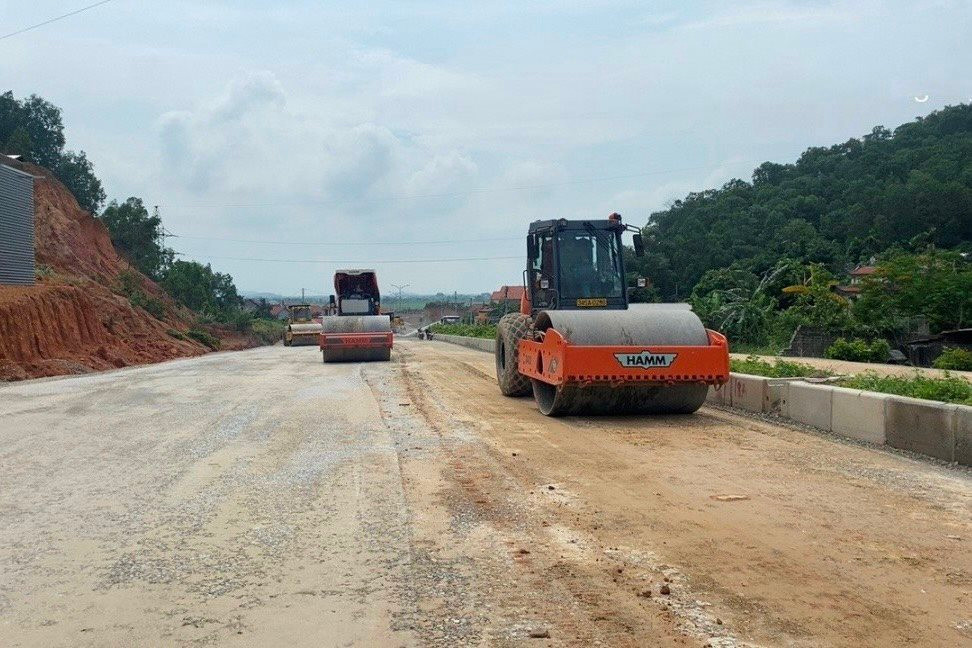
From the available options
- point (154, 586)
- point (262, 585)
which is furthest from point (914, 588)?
point (154, 586)

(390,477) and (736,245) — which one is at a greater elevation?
(736,245)

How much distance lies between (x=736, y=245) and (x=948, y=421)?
5057 centimetres

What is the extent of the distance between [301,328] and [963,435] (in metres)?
49.2

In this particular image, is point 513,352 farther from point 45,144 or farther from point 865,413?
point 45,144

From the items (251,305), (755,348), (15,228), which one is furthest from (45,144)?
(755,348)

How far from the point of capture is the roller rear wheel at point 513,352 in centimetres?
1484

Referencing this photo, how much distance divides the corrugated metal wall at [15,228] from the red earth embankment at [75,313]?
1192 millimetres

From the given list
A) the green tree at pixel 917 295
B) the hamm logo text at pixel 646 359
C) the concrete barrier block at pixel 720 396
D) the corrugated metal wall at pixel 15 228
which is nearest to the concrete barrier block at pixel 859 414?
the hamm logo text at pixel 646 359

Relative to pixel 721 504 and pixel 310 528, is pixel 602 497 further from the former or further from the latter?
pixel 310 528

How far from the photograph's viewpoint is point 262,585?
4988 millimetres

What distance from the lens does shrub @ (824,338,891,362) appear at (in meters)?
21.9

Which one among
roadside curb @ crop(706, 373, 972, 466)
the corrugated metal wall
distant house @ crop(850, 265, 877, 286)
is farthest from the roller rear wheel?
the corrugated metal wall

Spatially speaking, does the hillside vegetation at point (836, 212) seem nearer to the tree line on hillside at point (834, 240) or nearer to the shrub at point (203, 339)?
the tree line on hillside at point (834, 240)

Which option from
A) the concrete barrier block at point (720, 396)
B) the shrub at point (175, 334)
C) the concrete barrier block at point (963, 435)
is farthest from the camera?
the shrub at point (175, 334)
